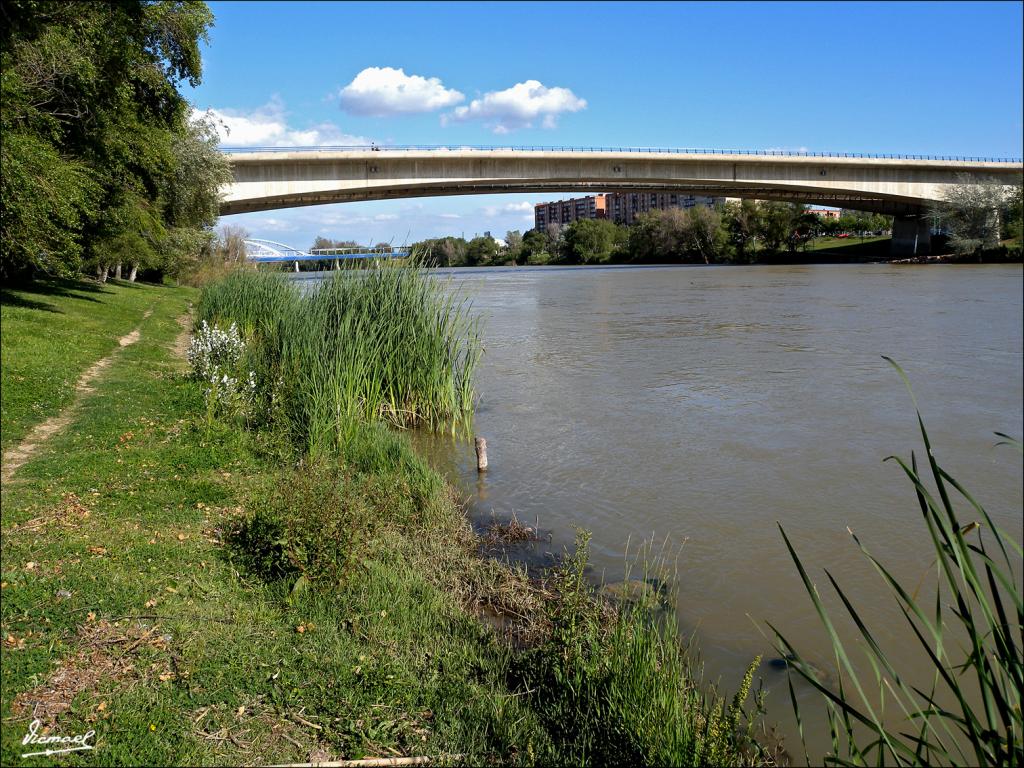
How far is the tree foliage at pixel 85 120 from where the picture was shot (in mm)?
13727

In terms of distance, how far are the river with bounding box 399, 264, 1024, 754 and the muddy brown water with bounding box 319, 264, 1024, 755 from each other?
0.9 inches

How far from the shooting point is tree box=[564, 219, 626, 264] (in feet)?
322

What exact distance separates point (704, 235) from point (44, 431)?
76.1 meters

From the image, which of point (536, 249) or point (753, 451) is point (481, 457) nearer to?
point (753, 451)

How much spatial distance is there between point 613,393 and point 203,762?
10.8 m

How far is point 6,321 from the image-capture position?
563 inches

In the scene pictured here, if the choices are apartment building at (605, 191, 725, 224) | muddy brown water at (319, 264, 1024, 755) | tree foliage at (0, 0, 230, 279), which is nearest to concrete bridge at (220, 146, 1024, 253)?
tree foliage at (0, 0, 230, 279)

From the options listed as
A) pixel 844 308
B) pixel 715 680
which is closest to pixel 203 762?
pixel 715 680

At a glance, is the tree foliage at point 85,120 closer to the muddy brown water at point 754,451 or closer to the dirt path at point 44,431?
the dirt path at point 44,431

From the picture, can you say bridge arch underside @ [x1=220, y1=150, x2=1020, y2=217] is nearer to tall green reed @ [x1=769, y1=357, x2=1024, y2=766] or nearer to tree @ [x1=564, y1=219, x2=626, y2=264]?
tree @ [x1=564, y1=219, x2=626, y2=264]

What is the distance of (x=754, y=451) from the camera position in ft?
30.6

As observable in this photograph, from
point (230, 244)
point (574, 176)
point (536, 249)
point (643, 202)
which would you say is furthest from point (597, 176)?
point (643, 202)

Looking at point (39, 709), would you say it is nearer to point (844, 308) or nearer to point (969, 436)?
point (969, 436)

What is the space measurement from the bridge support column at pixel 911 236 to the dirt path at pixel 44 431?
53104 mm
